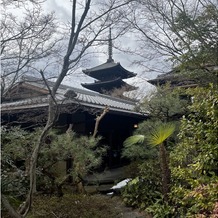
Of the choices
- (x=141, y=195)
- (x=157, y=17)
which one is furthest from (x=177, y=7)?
(x=141, y=195)

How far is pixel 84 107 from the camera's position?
7484 millimetres

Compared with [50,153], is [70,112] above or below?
above

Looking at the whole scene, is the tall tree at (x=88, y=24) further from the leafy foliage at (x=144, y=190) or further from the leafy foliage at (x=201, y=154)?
the leafy foliage at (x=144, y=190)

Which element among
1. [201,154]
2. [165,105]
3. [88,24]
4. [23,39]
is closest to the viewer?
[88,24]

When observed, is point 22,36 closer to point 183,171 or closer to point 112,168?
point 183,171

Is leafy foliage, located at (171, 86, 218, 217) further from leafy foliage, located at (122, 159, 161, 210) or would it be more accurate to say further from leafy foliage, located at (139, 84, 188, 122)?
leafy foliage, located at (139, 84, 188, 122)

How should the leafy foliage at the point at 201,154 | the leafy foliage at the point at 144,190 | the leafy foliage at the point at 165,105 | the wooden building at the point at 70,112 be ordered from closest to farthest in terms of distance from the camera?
the leafy foliage at the point at 201,154
the leafy foliage at the point at 144,190
the wooden building at the point at 70,112
the leafy foliage at the point at 165,105

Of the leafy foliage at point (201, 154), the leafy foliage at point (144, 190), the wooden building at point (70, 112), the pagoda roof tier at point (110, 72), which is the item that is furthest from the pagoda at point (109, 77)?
the leafy foliage at point (201, 154)

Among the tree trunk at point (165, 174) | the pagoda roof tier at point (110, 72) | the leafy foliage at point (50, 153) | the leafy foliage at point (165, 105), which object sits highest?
the pagoda roof tier at point (110, 72)

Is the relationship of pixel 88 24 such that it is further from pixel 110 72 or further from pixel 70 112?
pixel 110 72

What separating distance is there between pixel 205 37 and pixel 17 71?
4.63 m

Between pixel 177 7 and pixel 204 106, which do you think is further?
pixel 177 7

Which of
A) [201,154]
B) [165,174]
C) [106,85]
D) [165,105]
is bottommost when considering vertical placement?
[165,174]

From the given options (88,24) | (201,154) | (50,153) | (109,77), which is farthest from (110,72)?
(88,24)
